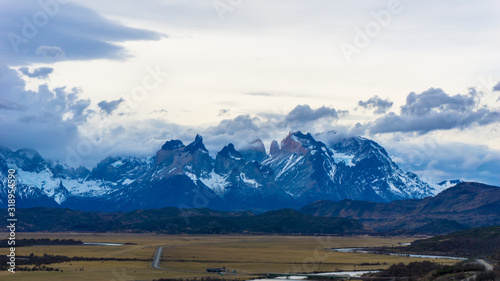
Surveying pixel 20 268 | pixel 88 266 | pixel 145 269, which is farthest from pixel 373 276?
pixel 20 268

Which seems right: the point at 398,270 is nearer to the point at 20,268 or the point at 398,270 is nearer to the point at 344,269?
the point at 344,269

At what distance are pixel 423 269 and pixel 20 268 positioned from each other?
105865 mm

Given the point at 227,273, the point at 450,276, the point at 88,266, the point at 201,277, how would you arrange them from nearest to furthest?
the point at 450,276
the point at 201,277
the point at 227,273
the point at 88,266

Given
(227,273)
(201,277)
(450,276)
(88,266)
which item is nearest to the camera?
(450,276)

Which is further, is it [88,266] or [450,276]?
[88,266]

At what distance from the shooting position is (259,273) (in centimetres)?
17850

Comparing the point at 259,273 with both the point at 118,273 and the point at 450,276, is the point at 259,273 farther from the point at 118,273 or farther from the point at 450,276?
the point at 450,276

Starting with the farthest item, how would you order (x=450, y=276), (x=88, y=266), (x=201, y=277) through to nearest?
(x=88, y=266) → (x=201, y=277) → (x=450, y=276)

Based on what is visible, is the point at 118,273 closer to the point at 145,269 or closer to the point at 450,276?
the point at 145,269

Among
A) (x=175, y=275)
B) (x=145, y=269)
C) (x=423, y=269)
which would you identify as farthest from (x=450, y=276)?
(x=145, y=269)

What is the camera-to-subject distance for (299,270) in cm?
19075

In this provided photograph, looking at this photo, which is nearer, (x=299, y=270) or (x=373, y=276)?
(x=373, y=276)

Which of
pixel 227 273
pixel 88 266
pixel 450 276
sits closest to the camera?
pixel 450 276

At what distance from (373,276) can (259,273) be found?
31.0 metres
